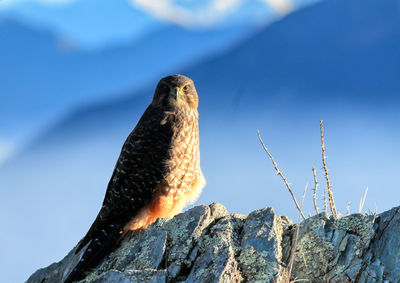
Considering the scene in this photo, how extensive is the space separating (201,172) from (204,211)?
1.00 m

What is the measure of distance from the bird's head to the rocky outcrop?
168cm

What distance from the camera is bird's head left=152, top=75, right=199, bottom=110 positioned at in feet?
18.5

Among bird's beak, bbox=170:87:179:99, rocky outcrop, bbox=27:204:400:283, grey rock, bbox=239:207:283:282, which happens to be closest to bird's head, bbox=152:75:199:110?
bird's beak, bbox=170:87:179:99

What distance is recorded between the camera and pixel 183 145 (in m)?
5.15

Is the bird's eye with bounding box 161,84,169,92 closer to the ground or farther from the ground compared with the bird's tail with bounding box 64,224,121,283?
farther from the ground

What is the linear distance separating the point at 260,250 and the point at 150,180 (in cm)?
160

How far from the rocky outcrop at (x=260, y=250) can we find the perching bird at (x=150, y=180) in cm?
49

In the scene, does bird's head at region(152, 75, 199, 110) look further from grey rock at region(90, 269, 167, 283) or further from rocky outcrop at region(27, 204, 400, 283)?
grey rock at region(90, 269, 167, 283)

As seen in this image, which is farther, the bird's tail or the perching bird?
the perching bird

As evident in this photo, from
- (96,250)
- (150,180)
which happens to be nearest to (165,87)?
(150,180)

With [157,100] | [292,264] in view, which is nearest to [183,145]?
[157,100]

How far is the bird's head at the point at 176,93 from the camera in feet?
18.5

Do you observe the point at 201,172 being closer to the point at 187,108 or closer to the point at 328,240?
the point at 187,108

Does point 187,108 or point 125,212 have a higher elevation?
point 187,108
